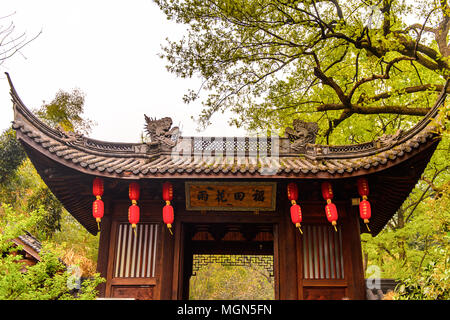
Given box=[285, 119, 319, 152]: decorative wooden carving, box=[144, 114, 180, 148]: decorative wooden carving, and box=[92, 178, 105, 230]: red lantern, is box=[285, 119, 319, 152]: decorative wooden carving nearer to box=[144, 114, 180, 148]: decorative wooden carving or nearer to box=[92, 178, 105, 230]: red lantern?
box=[144, 114, 180, 148]: decorative wooden carving

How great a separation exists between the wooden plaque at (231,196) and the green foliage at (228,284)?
22.0 meters

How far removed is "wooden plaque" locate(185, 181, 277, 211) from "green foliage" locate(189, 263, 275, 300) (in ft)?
72.3

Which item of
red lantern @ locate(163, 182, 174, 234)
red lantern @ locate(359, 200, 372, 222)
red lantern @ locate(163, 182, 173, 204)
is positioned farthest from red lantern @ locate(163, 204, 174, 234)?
red lantern @ locate(359, 200, 372, 222)

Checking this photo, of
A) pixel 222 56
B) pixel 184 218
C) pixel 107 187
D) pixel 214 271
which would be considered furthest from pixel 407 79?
pixel 214 271

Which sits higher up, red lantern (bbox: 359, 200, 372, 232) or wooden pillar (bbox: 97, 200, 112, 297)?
red lantern (bbox: 359, 200, 372, 232)

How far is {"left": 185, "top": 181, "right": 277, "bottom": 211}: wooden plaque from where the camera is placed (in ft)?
21.4

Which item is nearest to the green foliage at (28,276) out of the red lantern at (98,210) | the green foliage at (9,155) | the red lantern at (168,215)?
the red lantern at (98,210)

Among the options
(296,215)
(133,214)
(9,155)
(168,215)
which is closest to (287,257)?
(296,215)

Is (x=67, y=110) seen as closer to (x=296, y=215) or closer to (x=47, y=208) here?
(x=47, y=208)

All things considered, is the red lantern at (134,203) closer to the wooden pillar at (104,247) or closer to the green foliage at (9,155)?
the wooden pillar at (104,247)

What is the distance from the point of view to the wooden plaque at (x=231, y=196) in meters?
6.51
